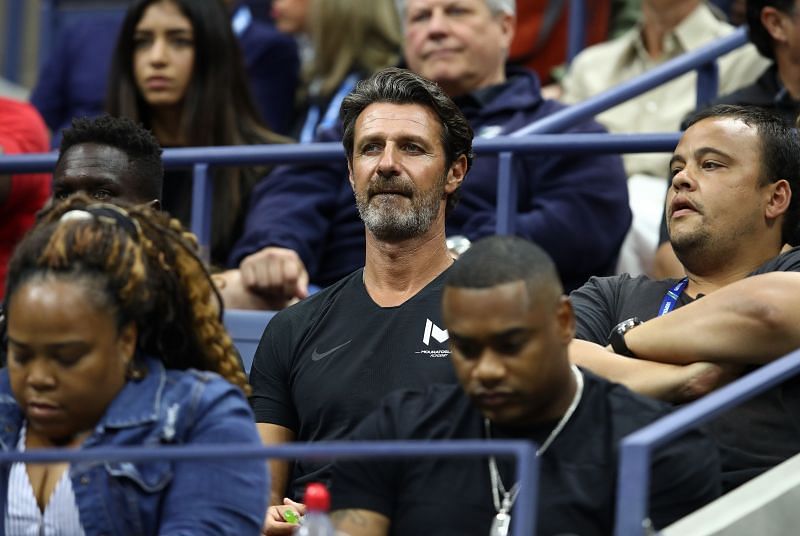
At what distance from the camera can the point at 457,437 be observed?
12.6 feet

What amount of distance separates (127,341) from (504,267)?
0.89 meters

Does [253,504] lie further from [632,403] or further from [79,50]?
[79,50]

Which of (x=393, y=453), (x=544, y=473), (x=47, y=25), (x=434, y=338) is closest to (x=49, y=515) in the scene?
(x=393, y=453)

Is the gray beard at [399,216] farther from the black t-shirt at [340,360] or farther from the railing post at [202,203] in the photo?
the railing post at [202,203]

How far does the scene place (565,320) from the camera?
12.5 ft

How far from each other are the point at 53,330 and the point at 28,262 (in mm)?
220

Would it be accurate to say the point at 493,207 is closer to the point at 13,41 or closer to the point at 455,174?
the point at 455,174

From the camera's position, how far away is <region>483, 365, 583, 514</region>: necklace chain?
3.69m

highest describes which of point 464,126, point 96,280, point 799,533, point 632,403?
point 464,126

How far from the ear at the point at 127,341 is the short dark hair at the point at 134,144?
140 centimetres

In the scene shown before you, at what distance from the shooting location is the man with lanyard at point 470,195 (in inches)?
249

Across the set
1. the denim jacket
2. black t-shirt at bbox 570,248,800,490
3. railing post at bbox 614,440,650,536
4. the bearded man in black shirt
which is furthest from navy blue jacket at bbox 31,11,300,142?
railing post at bbox 614,440,650,536

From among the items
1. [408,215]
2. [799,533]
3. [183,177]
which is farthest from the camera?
[183,177]

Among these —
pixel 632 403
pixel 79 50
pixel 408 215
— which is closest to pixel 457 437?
pixel 632 403
